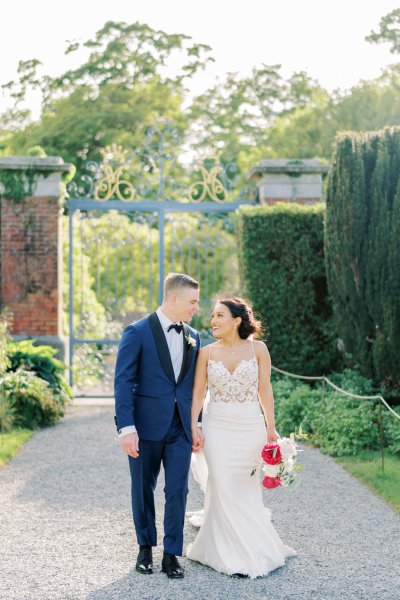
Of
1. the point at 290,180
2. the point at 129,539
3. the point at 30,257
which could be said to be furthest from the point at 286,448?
the point at 290,180

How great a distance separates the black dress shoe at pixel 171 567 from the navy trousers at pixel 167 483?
1.6 inches

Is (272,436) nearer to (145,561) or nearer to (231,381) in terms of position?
(231,381)

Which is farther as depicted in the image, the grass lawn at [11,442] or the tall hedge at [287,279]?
the tall hedge at [287,279]

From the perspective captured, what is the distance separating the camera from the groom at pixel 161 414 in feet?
15.8

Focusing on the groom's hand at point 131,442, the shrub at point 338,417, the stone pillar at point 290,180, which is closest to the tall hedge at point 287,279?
the shrub at point 338,417

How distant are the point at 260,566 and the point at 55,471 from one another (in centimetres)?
339

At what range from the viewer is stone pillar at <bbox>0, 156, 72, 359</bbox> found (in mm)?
12406

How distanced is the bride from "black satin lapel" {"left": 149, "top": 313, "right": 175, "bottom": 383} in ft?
0.76

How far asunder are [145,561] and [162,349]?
116cm

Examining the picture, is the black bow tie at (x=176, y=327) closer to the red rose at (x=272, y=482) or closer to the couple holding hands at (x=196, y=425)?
the couple holding hands at (x=196, y=425)

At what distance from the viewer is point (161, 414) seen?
4.80 meters

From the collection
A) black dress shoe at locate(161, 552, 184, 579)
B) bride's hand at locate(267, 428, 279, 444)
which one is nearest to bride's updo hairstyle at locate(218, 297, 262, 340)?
bride's hand at locate(267, 428, 279, 444)

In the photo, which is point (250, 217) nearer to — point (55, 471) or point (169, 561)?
point (55, 471)

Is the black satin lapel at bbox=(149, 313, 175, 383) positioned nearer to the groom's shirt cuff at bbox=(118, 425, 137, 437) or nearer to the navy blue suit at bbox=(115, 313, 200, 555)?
the navy blue suit at bbox=(115, 313, 200, 555)
